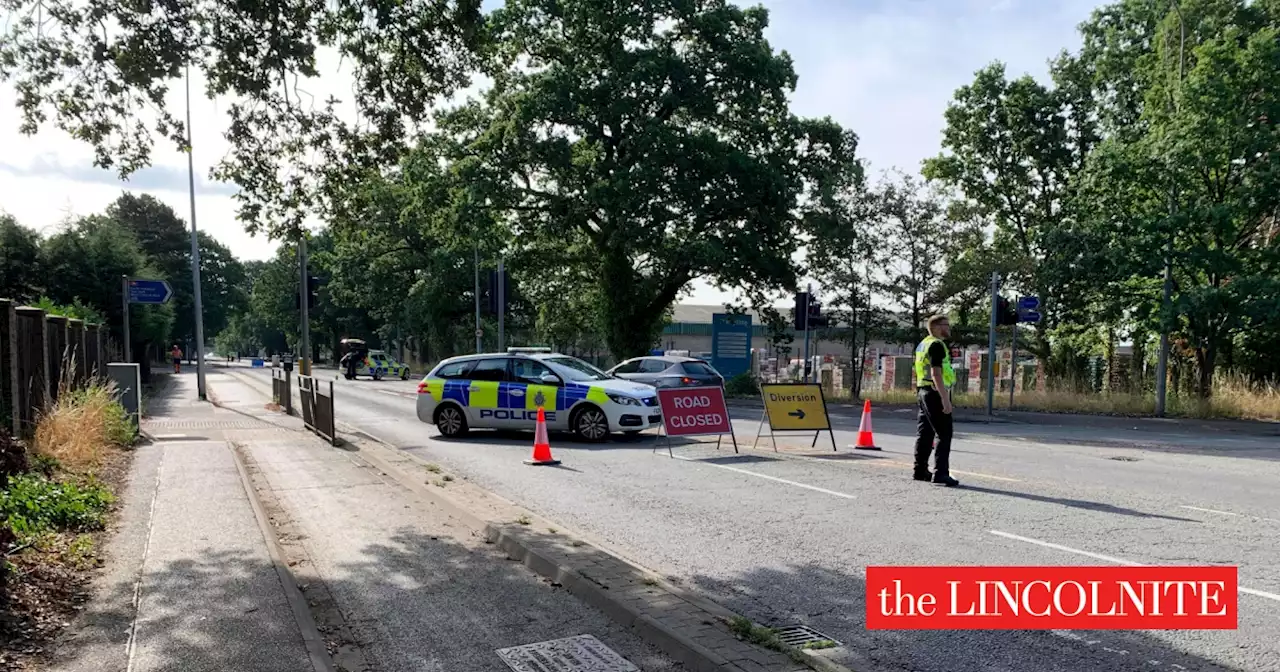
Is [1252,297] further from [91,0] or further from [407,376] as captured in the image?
[407,376]

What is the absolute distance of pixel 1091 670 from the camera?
4.09m

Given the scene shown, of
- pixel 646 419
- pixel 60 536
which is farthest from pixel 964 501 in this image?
pixel 60 536

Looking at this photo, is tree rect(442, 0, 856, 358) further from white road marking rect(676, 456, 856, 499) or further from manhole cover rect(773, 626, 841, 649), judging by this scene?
manhole cover rect(773, 626, 841, 649)

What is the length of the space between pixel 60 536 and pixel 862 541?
20.4ft

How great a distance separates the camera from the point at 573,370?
579 inches

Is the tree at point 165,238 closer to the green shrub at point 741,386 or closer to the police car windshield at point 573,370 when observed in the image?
the green shrub at point 741,386

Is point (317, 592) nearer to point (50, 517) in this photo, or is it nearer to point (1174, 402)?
point (50, 517)

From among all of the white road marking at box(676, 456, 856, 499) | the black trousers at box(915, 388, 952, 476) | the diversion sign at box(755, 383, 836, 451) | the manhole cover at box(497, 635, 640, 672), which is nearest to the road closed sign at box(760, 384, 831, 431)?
the diversion sign at box(755, 383, 836, 451)

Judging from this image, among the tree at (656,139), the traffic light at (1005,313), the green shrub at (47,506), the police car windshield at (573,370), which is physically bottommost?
the green shrub at (47,506)

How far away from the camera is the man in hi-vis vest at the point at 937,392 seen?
8867mm

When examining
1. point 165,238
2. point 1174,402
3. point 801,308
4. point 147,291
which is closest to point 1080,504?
point 1174,402

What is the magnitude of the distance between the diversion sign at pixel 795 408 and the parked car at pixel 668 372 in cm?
810

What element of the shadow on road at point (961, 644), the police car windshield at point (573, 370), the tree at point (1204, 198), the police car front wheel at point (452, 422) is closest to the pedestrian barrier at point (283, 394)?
the police car front wheel at point (452, 422)

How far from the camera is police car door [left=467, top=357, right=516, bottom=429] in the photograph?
14609 millimetres
